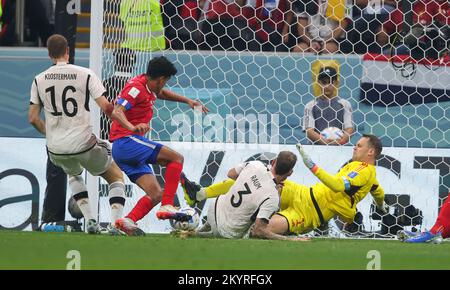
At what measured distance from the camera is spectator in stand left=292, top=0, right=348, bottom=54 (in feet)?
38.1

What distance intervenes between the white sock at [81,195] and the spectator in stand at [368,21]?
325 cm

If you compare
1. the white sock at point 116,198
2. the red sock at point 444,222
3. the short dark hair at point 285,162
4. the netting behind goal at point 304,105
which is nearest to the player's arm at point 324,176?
the short dark hair at point 285,162

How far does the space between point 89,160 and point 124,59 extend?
1.66 m

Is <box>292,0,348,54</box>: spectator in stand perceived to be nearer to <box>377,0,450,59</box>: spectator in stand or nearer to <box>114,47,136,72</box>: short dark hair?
<box>377,0,450,59</box>: spectator in stand

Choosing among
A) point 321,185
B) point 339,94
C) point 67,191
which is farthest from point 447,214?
point 67,191

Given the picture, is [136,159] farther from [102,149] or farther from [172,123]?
[172,123]

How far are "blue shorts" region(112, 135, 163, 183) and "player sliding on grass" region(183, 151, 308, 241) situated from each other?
66cm

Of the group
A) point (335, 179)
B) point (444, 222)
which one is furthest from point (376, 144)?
point (444, 222)

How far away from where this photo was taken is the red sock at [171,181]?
32.0 ft

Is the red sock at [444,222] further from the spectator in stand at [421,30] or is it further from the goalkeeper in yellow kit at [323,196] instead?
the spectator in stand at [421,30]

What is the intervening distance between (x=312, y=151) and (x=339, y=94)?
0.62 m

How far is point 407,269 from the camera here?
24.6 ft

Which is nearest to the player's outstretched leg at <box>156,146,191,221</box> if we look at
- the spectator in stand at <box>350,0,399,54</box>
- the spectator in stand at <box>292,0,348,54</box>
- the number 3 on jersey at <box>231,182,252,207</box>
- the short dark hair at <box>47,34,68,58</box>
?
the number 3 on jersey at <box>231,182,252,207</box>

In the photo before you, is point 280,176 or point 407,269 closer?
point 407,269
